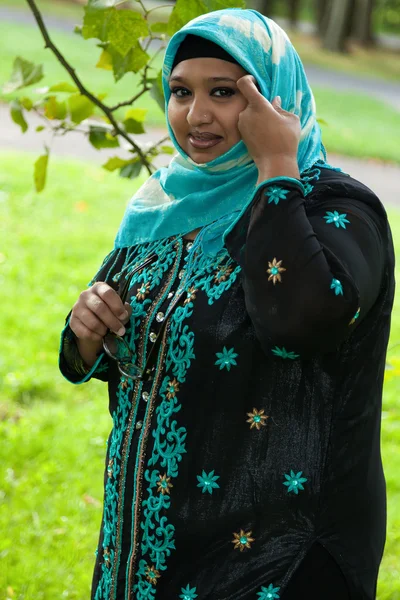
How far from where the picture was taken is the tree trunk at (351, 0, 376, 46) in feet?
90.2

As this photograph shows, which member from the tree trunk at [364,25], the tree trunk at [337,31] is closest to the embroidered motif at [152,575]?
the tree trunk at [337,31]

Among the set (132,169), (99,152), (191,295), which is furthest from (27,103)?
(99,152)

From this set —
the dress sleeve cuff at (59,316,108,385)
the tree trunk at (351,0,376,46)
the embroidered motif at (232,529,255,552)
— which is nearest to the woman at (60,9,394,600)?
the embroidered motif at (232,529,255,552)

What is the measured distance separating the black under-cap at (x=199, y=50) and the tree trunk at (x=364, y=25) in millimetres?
27134

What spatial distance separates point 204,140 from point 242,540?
919mm

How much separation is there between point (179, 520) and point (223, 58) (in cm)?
107

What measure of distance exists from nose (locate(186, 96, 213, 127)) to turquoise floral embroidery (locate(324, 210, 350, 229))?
37 cm

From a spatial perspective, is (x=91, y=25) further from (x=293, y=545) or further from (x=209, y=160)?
(x=293, y=545)

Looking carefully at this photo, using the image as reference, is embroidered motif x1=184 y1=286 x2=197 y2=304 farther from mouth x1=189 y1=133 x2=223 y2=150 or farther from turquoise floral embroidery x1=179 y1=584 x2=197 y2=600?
turquoise floral embroidery x1=179 y1=584 x2=197 y2=600

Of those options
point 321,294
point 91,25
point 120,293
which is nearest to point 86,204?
point 91,25

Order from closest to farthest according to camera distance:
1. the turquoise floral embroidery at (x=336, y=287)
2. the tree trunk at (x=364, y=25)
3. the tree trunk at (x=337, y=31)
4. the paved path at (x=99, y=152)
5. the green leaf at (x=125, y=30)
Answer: the turquoise floral embroidery at (x=336, y=287) < the green leaf at (x=125, y=30) < the paved path at (x=99, y=152) < the tree trunk at (x=337, y=31) < the tree trunk at (x=364, y=25)

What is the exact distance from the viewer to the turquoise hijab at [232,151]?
1.93 m

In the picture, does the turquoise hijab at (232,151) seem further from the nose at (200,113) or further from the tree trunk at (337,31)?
the tree trunk at (337,31)

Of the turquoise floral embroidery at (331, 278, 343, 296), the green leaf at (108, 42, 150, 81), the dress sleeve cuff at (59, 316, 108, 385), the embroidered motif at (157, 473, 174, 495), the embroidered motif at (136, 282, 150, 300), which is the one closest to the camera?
the turquoise floral embroidery at (331, 278, 343, 296)
